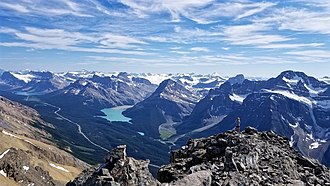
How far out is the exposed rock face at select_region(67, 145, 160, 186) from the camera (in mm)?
23719

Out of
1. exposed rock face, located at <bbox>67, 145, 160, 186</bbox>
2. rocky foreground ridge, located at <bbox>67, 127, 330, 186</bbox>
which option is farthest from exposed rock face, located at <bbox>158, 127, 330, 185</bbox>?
exposed rock face, located at <bbox>67, 145, 160, 186</bbox>

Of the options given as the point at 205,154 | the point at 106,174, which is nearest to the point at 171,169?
the point at 205,154

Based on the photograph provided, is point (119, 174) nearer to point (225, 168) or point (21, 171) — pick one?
point (225, 168)

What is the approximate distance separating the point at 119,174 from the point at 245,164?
8649 millimetres

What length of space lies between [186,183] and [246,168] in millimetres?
4579

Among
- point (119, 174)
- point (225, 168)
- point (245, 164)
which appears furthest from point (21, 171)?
point (245, 164)

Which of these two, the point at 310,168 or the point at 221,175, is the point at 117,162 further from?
the point at 310,168

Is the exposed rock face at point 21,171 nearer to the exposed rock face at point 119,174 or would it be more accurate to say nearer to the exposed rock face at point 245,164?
the exposed rock face at point 245,164

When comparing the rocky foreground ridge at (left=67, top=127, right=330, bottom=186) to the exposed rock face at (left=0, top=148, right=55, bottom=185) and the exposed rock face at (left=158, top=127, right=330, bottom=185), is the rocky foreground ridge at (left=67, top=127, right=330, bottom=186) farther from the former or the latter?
the exposed rock face at (left=0, top=148, right=55, bottom=185)

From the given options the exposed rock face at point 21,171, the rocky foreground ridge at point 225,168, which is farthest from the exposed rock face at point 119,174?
the exposed rock face at point 21,171

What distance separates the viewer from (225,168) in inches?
1053

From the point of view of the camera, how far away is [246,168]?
2673cm

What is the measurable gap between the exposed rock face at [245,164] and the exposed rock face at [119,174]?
2.35m

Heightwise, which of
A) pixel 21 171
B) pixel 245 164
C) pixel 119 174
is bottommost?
→ pixel 21 171
